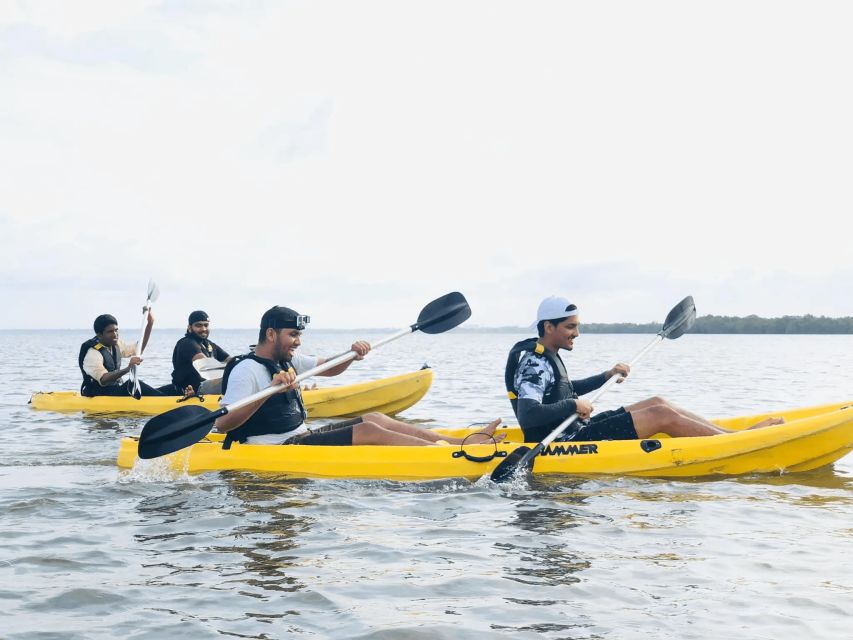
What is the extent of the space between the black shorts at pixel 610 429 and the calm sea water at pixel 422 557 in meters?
0.39

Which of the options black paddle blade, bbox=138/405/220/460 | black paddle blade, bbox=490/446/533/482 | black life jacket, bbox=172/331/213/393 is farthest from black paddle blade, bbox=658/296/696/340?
black life jacket, bbox=172/331/213/393

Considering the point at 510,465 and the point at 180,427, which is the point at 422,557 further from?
the point at 180,427

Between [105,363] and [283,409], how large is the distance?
6.22 m

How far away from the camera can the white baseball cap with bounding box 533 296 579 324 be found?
630 cm

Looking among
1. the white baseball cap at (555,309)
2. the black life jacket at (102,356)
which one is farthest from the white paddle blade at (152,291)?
the white baseball cap at (555,309)

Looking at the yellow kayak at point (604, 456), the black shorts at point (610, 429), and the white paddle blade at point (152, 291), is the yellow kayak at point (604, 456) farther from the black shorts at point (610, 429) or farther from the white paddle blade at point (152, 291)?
the white paddle blade at point (152, 291)

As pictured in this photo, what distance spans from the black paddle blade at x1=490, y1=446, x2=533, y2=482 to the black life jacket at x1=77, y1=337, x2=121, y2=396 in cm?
740

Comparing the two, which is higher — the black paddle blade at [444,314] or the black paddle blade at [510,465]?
the black paddle blade at [444,314]

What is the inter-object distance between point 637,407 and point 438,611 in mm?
3393

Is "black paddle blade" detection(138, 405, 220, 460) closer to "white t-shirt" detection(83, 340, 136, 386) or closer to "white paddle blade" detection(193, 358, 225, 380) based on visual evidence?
"white paddle blade" detection(193, 358, 225, 380)

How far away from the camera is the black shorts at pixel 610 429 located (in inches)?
267

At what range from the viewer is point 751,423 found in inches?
305

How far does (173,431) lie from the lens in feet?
21.5

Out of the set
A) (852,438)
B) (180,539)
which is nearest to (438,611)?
(180,539)
